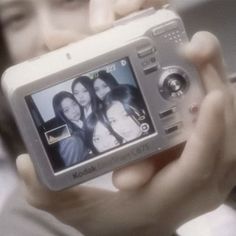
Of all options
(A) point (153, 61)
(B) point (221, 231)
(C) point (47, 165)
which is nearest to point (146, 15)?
(A) point (153, 61)

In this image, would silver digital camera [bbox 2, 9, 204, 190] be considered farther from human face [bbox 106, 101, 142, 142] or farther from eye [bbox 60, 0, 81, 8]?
eye [bbox 60, 0, 81, 8]

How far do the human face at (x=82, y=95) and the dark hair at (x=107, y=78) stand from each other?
0.05 ft

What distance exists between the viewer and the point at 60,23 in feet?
2.46

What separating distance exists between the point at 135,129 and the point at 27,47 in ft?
0.91

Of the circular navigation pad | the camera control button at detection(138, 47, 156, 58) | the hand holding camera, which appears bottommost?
the hand holding camera

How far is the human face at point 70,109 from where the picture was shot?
1.71 feet

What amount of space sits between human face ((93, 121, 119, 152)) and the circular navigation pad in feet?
0.21

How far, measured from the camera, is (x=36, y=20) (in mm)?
750

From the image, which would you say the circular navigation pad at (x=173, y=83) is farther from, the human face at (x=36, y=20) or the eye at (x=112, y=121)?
the human face at (x=36, y=20)

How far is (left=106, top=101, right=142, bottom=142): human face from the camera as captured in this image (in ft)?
1.73

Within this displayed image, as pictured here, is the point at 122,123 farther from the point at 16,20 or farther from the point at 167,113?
the point at 16,20

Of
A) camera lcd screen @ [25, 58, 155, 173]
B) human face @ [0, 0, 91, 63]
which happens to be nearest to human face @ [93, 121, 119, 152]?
camera lcd screen @ [25, 58, 155, 173]

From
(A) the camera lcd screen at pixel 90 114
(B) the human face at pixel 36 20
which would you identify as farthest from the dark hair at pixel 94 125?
(B) the human face at pixel 36 20

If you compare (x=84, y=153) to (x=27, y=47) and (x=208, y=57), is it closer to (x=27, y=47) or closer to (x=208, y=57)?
(x=208, y=57)
